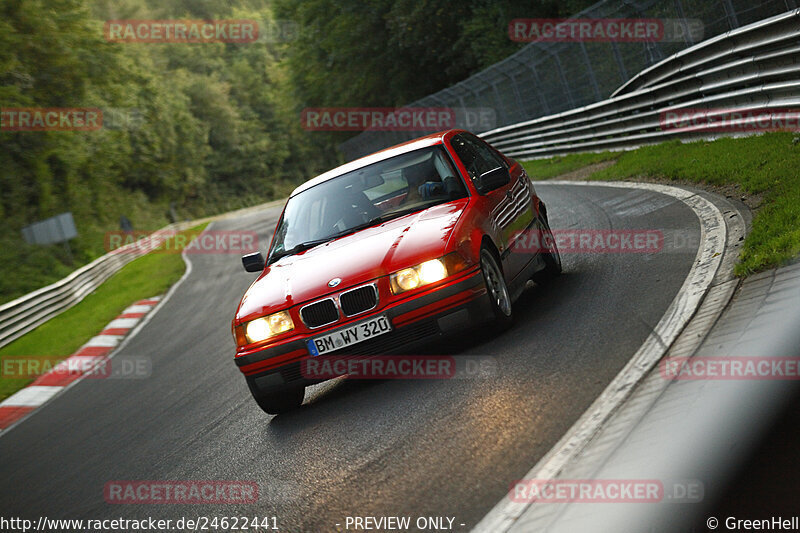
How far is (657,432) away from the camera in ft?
9.67

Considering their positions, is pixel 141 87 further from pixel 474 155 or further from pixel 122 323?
pixel 474 155

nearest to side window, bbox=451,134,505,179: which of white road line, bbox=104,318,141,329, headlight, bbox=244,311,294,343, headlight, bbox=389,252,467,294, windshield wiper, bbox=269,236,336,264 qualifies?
windshield wiper, bbox=269,236,336,264

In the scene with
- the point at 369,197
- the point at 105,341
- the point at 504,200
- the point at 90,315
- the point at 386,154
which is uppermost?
the point at 386,154

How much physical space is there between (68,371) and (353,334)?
9209 mm

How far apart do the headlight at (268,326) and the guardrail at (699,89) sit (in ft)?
22.9

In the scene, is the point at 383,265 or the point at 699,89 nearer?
the point at 383,265

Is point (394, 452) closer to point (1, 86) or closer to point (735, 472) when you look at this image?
point (735, 472)

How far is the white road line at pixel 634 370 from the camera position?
3.39 m

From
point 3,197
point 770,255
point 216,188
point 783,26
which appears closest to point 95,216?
point 3,197

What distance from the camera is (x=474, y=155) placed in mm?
7391

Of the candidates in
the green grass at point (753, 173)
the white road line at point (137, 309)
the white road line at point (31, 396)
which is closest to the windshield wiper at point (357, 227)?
the green grass at point (753, 173)

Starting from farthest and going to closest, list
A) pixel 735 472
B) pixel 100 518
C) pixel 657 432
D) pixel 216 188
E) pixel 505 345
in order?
→ pixel 216 188 → pixel 505 345 → pixel 100 518 → pixel 657 432 → pixel 735 472

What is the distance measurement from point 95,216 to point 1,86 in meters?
18.1

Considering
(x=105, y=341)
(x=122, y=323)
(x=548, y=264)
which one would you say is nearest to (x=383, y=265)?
(x=548, y=264)
